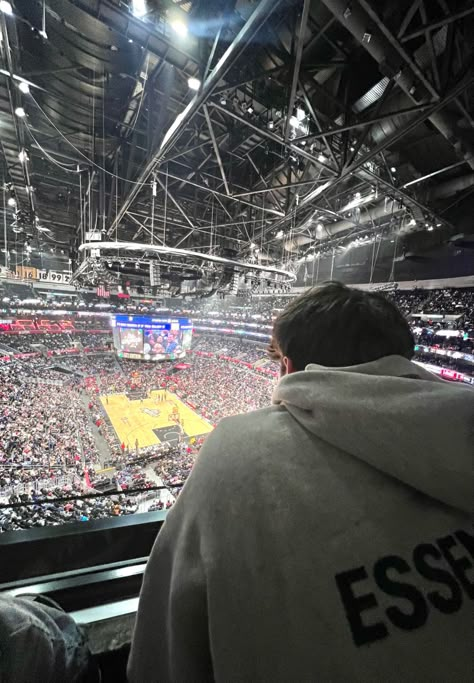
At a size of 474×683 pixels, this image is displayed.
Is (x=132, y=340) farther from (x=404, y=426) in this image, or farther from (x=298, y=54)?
(x=404, y=426)

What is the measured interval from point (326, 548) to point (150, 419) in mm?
13886

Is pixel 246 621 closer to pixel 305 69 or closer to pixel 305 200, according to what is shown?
pixel 305 69

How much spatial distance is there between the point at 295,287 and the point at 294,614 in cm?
1137

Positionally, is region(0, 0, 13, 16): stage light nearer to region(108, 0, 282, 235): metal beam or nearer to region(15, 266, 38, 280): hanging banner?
region(108, 0, 282, 235): metal beam

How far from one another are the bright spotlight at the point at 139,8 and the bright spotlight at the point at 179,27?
0.23 meters

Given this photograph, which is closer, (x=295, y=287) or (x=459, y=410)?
(x=459, y=410)

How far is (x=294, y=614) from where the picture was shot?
0.40m

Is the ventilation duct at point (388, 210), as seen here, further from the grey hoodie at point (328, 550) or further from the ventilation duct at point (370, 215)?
the grey hoodie at point (328, 550)

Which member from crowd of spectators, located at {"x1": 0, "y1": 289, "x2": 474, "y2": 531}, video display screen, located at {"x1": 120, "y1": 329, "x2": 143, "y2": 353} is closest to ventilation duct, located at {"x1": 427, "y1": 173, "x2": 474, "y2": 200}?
crowd of spectators, located at {"x1": 0, "y1": 289, "x2": 474, "y2": 531}

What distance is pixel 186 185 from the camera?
6.71m

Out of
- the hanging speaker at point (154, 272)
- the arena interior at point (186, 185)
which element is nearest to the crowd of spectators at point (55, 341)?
the arena interior at point (186, 185)

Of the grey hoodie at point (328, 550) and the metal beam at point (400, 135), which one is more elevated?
the metal beam at point (400, 135)

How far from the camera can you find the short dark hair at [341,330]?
2.15 feet

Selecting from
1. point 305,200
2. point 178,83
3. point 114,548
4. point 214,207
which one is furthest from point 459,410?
point 214,207
